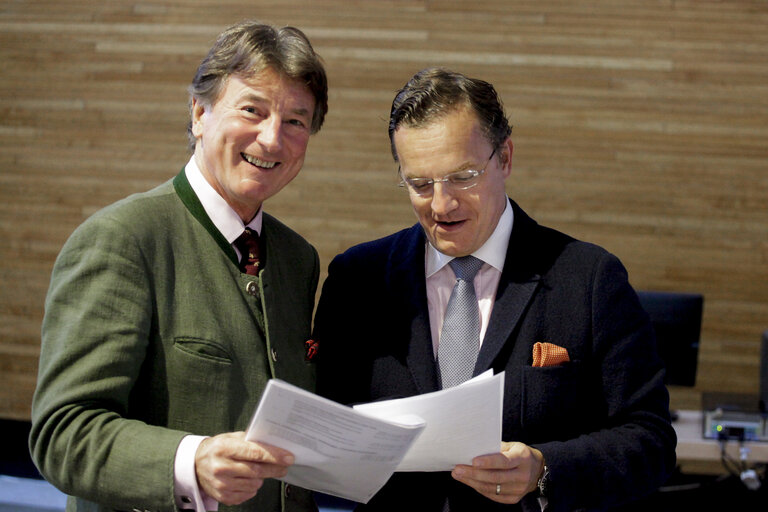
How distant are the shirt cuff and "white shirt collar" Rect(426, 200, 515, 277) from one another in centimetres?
64

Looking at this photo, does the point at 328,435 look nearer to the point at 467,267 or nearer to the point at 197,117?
the point at 467,267

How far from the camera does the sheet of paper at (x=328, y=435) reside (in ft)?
3.75

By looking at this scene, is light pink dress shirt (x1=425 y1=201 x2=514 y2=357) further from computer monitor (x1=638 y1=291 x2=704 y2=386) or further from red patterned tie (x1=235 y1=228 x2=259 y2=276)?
computer monitor (x1=638 y1=291 x2=704 y2=386)

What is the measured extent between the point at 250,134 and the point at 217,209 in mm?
159

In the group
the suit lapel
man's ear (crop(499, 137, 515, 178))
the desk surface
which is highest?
man's ear (crop(499, 137, 515, 178))

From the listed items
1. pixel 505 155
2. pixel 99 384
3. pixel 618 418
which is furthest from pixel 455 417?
pixel 505 155

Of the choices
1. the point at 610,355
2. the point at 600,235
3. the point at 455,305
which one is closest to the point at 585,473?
the point at 610,355

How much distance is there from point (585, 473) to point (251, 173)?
84 centimetres

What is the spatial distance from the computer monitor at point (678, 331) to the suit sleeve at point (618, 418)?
1928 millimetres

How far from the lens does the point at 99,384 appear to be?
4.38 ft

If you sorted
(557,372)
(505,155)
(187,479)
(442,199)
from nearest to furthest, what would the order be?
(187,479), (557,372), (442,199), (505,155)

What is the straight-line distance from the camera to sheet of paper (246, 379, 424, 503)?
114cm

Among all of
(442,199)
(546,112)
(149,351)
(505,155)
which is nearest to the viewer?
(149,351)

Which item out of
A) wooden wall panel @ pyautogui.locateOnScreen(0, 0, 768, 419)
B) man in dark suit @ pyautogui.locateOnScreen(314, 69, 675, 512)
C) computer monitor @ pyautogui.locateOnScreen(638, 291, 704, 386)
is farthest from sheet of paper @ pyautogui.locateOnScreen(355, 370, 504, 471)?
wooden wall panel @ pyautogui.locateOnScreen(0, 0, 768, 419)
